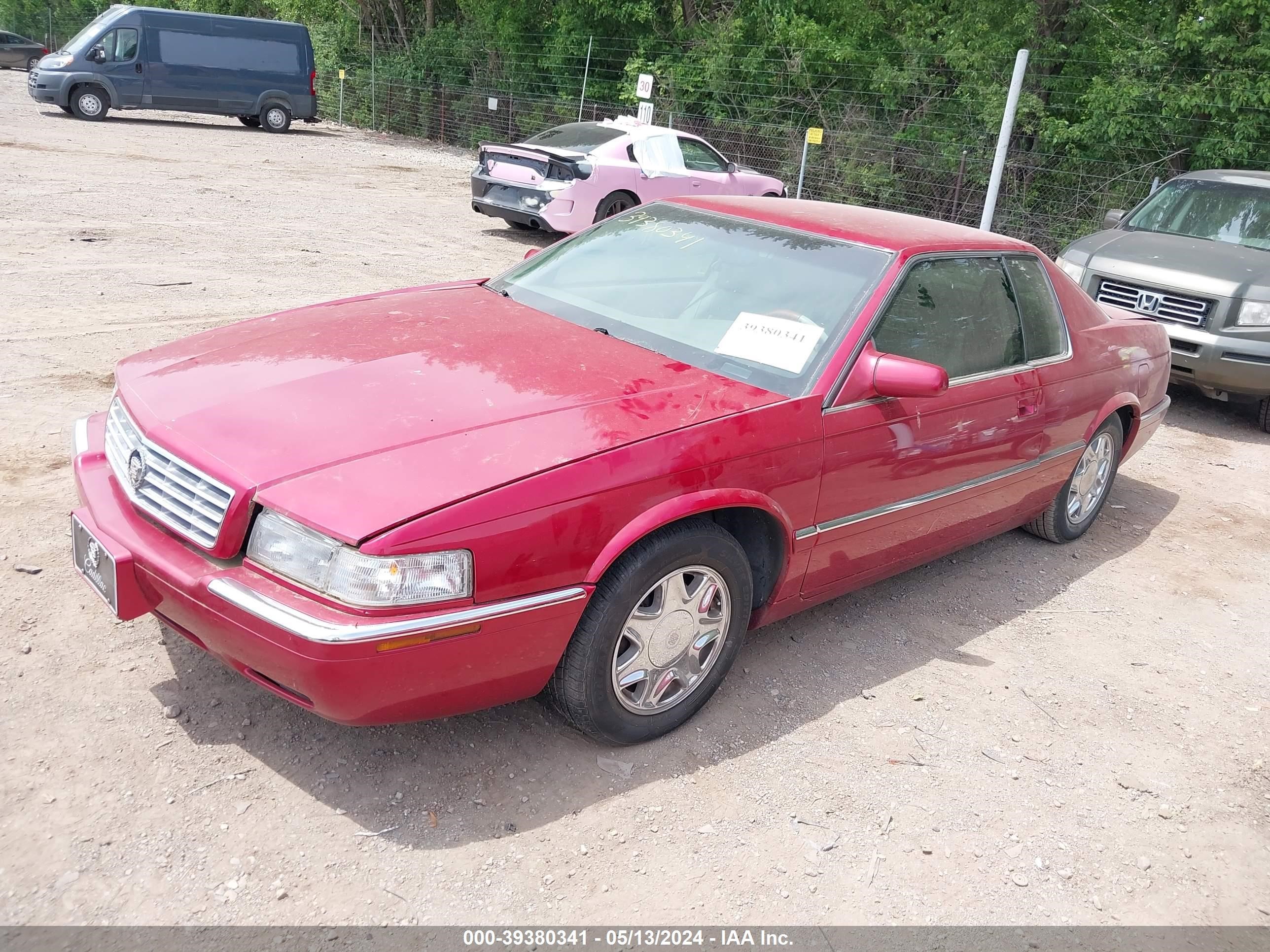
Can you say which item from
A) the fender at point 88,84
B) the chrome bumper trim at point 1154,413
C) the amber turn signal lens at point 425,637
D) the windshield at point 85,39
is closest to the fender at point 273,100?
the fender at point 88,84

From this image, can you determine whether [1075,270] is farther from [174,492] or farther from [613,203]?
[174,492]

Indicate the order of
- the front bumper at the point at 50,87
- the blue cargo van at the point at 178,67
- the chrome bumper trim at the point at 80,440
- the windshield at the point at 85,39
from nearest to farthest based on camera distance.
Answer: the chrome bumper trim at the point at 80,440 < the windshield at the point at 85,39 < the front bumper at the point at 50,87 < the blue cargo van at the point at 178,67

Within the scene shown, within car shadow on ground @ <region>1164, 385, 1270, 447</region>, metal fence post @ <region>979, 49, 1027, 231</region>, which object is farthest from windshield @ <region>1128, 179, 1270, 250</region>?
metal fence post @ <region>979, 49, 1027, 231</region>

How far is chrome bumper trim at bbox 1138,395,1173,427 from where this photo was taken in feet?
18.2

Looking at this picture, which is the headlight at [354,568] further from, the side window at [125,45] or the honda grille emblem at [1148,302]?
the side window at [125,45]

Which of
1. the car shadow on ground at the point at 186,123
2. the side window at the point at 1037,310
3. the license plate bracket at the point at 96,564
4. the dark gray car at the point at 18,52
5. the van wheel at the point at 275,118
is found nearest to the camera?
the license plate bracket at the point at 96,564

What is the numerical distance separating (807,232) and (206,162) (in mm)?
15304

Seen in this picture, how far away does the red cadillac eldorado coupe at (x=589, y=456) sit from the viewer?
2.69 metres

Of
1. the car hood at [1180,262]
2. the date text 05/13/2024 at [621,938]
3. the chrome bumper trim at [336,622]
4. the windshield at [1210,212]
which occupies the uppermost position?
the windshield at [1210,212]

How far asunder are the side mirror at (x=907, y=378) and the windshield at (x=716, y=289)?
7.6 inches

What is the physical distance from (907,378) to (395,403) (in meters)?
1.65

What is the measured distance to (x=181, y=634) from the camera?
116 inches

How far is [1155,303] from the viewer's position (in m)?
7.90

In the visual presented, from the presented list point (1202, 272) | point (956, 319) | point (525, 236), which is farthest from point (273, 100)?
point (956, 319)
